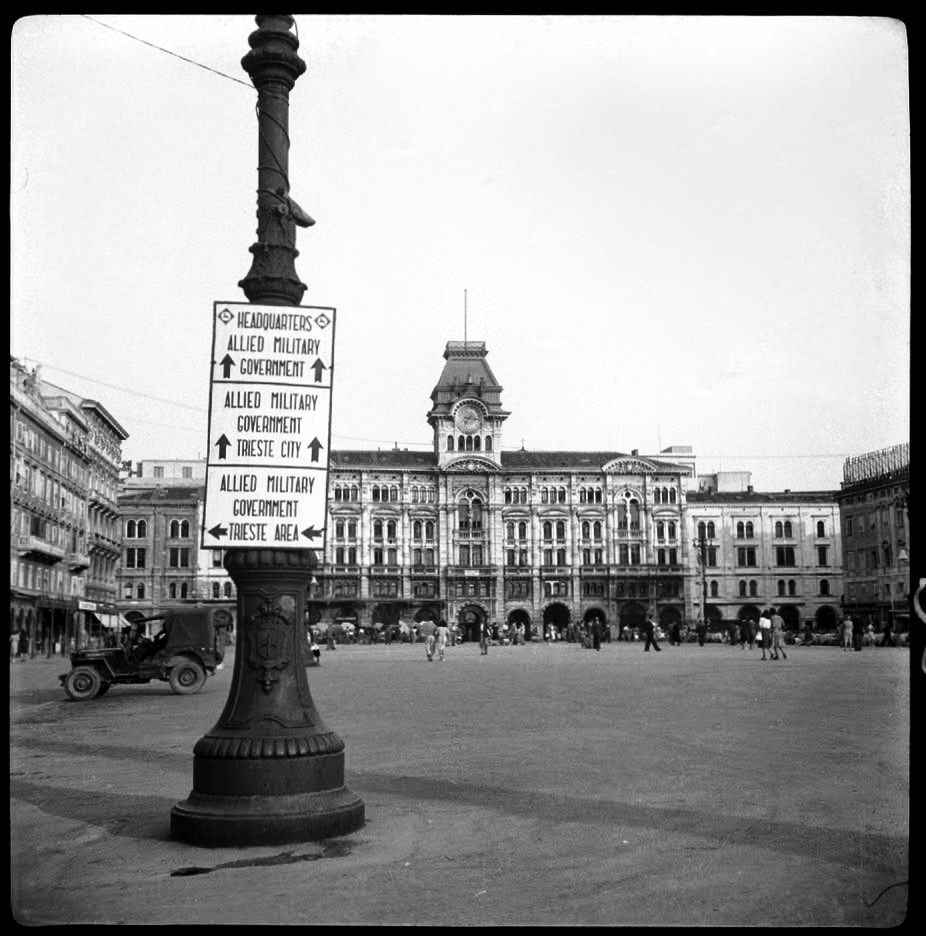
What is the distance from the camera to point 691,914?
4996mm

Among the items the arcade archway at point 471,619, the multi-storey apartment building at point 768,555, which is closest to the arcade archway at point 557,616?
the arcade archway at point 471,619

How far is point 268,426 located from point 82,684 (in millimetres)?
14445

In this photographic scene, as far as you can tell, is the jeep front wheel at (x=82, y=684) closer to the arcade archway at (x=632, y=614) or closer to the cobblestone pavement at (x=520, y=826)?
the cobblestone pavement at (x=520, y=826)

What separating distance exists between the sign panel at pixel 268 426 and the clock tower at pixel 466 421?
7929cm

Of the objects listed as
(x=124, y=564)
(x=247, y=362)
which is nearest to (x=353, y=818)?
(x=247, y=362)

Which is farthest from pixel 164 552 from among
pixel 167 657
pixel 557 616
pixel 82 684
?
pixel 82 684

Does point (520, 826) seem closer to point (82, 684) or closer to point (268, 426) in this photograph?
point (268, 426)

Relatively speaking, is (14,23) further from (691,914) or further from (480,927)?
(691,914)

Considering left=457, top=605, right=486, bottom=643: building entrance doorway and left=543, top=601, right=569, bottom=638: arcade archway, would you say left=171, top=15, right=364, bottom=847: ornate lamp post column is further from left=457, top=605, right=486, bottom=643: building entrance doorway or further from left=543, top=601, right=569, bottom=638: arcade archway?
left=543, top=601, right=569, bottom=638: arcade archway

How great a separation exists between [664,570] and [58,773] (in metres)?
78.6

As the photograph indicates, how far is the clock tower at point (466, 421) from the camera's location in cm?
8631

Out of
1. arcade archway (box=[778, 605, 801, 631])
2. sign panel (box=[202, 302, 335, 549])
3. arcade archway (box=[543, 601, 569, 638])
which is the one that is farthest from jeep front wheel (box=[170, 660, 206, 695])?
arcade archway (box=[778, 605, 801, 631])

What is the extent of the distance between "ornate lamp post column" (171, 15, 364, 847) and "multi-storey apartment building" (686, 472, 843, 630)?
79.8 metres

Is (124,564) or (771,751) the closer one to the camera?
(771,751)
